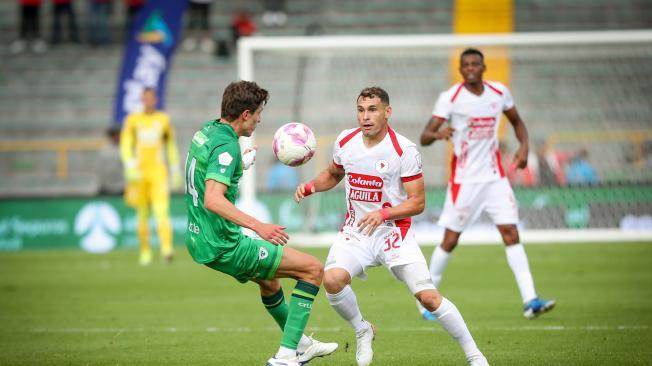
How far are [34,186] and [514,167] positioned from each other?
651 inches

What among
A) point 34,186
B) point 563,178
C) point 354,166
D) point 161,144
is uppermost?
point 354,166

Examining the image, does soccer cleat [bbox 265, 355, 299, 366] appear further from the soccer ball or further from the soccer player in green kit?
the soccer ball

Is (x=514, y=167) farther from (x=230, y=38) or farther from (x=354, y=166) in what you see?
(x=230, y=38)

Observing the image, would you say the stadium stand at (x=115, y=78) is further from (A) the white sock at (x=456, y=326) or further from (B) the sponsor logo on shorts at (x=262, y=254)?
(A) the white sock at (x=456, y=326)

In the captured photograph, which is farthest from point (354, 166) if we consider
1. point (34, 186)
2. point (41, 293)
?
point (34, 186)

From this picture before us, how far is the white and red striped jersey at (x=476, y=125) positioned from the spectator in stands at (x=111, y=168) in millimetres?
11542

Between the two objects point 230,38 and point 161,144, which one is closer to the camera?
point 161,144

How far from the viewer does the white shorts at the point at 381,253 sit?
7.26 meters

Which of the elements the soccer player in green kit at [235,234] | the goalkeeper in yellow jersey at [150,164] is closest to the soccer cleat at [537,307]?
the soccer player in green kit at [235,234]

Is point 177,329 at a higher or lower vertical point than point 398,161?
lower

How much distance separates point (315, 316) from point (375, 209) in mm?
3378

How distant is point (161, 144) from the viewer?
1630 centimetres

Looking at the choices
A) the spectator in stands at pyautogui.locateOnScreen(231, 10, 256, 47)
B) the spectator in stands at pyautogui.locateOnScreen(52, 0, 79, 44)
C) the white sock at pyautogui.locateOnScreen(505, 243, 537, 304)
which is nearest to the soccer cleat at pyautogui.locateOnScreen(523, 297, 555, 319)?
the white sock at pyautogui.locateOnScreen(505, 243, 537, 304)

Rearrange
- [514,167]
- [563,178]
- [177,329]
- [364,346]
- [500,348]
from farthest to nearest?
[563,178]
[514,167]
[177,329]
[500,348]
[364,346]
